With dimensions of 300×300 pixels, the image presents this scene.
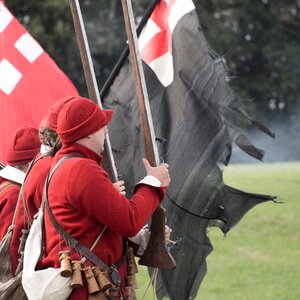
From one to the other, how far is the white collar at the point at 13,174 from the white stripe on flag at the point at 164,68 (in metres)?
1.14

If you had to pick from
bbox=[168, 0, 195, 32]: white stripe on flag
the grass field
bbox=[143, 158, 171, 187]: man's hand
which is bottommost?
the grass field

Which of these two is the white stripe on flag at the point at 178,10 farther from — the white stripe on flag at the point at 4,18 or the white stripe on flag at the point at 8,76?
the white stripe on flag at the point at 4,18

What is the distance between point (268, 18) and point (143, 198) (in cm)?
3506

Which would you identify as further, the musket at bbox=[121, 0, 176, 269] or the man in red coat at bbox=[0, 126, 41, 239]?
the man in red coat at bbox=[0, 126, 41, 239]

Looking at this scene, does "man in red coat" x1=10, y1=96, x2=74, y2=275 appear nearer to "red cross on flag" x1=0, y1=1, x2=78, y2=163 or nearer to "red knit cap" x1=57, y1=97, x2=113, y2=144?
"red knit cap" x1=57, y1=97, x2=113, y2=144

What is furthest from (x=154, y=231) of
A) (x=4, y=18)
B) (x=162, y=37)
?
(x=4, y=18)

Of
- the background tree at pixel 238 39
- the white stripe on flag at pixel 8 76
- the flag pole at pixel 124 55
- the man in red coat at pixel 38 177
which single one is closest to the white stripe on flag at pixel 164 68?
the flag pole at pixel 124 55

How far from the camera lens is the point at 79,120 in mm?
3438

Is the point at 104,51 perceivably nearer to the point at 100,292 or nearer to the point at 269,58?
the point at 269,58

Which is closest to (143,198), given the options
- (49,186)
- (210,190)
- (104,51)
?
(49,186)

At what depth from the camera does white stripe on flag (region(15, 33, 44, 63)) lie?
265 inches

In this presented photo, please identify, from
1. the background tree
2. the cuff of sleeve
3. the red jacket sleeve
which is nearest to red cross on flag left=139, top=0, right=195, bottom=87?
the cuff of sleeve

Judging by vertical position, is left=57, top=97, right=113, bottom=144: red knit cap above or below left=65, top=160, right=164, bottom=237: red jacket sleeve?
above

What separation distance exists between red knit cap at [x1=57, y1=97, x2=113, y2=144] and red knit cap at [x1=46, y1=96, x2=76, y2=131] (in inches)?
4.3
